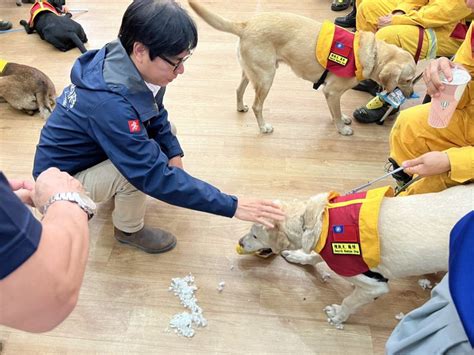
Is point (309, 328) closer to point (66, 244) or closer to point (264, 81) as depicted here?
point (66, 244)

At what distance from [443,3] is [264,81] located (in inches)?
44.2

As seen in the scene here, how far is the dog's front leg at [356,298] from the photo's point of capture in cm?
147

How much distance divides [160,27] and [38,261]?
89 cm

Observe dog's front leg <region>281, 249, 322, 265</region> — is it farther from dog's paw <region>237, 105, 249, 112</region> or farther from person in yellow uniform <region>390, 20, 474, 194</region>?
dog's paw <region>237, 105, 249, 112</region>

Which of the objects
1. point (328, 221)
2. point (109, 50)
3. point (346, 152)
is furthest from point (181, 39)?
point (346, 152)

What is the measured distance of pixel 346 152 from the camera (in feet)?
8.11

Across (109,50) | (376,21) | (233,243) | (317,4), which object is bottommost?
(233,243)

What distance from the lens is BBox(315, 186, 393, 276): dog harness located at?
1.36 meters

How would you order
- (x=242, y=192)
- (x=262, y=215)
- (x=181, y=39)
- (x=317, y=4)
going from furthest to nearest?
(x=317, y=4) < (x=242, y=192) < (x=262, y=215) < (x=181, y=39)

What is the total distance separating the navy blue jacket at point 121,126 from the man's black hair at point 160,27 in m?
0.13

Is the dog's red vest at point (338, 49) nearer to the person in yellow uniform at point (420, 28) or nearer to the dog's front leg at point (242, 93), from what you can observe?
the person in yellow uniform at point (420, 28)

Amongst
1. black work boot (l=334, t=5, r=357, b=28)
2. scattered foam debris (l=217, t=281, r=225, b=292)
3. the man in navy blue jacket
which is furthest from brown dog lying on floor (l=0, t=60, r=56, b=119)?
black work boot (l=334, t=5, r=357, b=28)

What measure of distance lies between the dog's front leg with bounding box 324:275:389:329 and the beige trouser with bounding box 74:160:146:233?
0.95 m

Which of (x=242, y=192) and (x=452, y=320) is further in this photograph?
(x=242, y=192)
